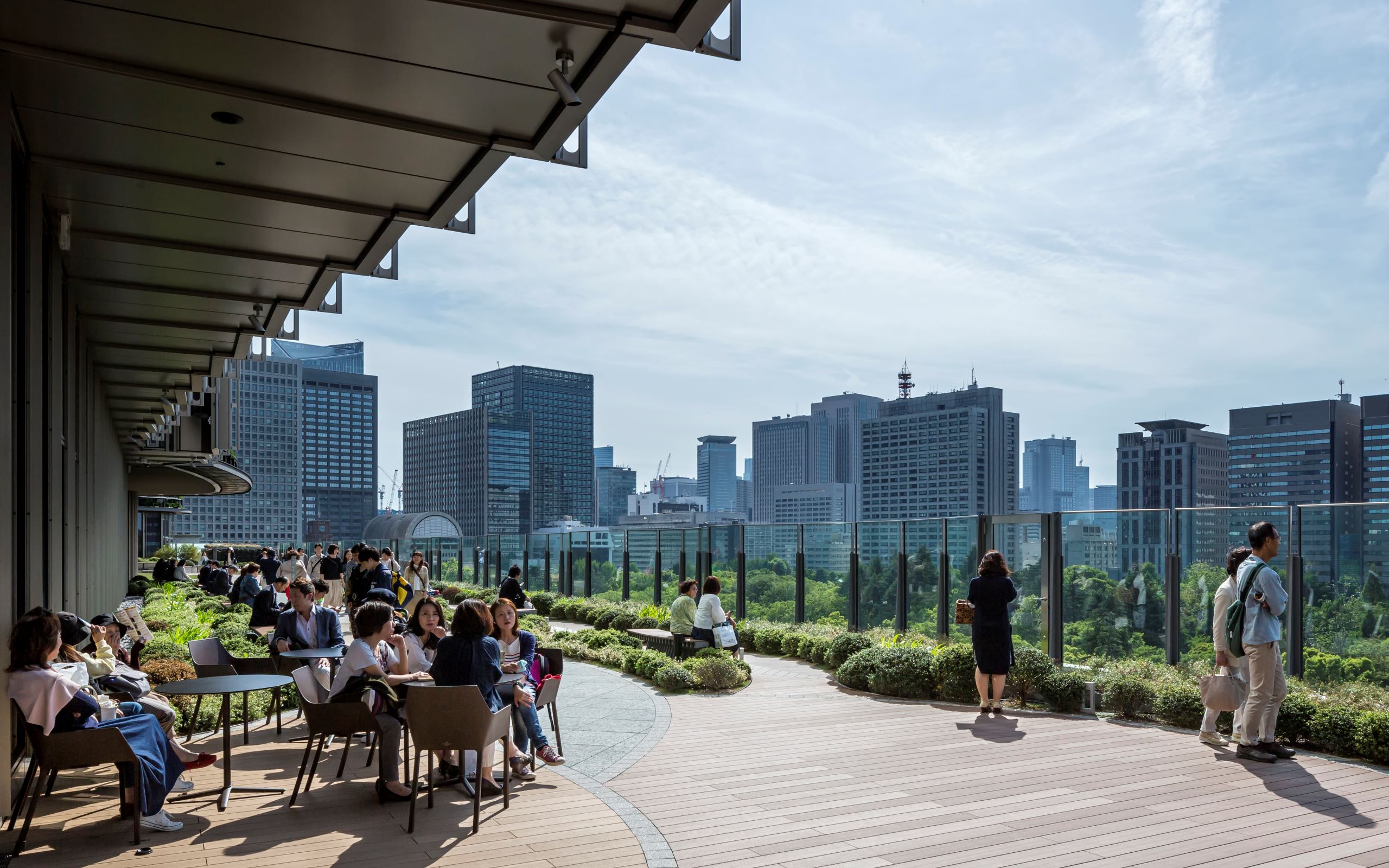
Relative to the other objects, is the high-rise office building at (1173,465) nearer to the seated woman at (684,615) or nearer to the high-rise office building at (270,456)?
the seated woman at (684,615)

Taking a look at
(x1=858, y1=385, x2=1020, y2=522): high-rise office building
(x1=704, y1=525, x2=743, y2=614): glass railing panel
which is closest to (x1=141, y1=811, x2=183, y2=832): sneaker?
(x1=704, y1=525, x2=743, y2=614): glass railing panel

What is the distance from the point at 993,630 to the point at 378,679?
6.07 meters

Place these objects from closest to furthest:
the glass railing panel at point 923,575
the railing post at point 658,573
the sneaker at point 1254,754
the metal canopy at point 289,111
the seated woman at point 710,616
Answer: the metal canopy at point 289,111, the sneaker at point 1254,754, the seated woman at point 710,616, the glass railing panel at point 923,575, the railing post at point 658,573

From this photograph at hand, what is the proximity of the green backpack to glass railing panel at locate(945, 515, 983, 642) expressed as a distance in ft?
18.6

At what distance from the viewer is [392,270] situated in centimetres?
859

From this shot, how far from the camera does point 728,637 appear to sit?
13656 millimetres

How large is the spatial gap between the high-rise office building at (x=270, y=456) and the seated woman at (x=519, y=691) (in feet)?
519

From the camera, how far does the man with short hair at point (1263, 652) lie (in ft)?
26.0

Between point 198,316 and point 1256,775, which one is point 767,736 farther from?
point 198,316

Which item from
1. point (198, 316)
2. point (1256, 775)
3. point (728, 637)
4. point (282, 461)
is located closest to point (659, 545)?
point (728, 637)

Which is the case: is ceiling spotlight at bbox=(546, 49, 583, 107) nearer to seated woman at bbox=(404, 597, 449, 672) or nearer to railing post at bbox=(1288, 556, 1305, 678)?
seated woman at bbox=(404, 597, 449, 672)

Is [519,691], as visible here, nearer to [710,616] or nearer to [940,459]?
[710,616]

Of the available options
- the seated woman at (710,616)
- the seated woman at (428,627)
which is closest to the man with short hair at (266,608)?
the seated woman at (710,616)

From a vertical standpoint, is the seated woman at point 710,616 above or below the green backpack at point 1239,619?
below
